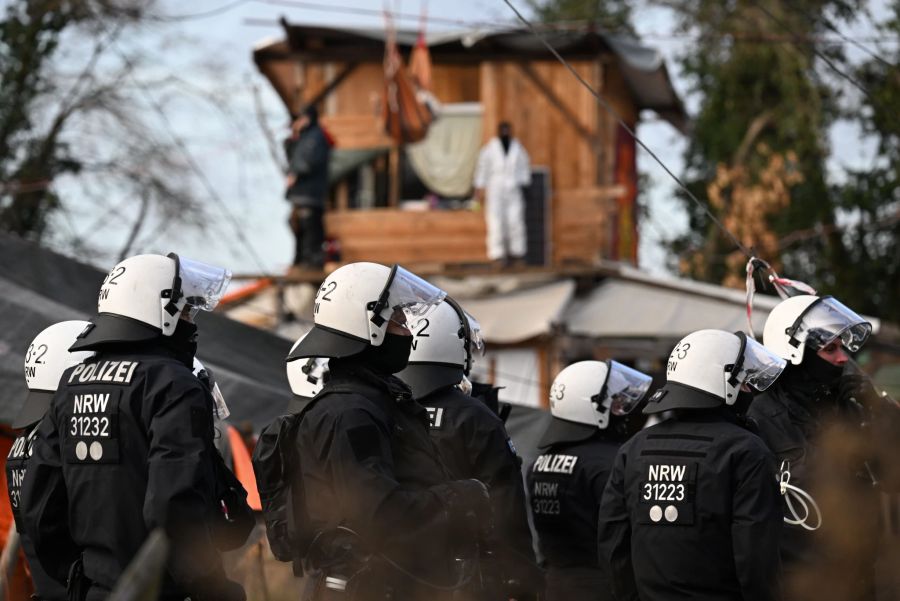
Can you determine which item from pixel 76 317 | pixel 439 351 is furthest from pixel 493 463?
pixel 76 317

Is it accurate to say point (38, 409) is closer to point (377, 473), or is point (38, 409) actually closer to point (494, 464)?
point (494, 464)

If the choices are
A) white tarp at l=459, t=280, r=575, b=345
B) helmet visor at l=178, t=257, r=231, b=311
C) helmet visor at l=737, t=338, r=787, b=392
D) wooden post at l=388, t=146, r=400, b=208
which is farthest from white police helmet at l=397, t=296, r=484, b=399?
wooden post at l=388, t=146, r=400, b=208

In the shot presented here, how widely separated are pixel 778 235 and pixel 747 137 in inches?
75.1

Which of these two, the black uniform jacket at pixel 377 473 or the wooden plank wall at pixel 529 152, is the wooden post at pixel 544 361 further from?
the black uniform jacket at pixel 377 473

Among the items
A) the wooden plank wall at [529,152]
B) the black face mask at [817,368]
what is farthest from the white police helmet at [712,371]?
the wooden plank wall at [529,152]

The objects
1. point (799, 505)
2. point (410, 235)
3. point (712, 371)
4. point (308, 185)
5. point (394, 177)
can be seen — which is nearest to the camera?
point (712, 371)

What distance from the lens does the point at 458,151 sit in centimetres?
2100

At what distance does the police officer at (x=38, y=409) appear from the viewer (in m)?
6.51

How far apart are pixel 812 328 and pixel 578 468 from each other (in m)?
1.38

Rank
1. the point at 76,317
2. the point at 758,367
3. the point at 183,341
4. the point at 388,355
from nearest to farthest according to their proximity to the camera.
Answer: the point at 388,355 < the point at 183,341 < the point at 758,367 < the point at 76,317

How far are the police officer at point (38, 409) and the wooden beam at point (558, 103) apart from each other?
45.2 feet

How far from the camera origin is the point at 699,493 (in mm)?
6273

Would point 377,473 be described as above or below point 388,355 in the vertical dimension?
below

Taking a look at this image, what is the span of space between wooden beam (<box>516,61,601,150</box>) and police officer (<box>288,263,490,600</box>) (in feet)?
50.7
